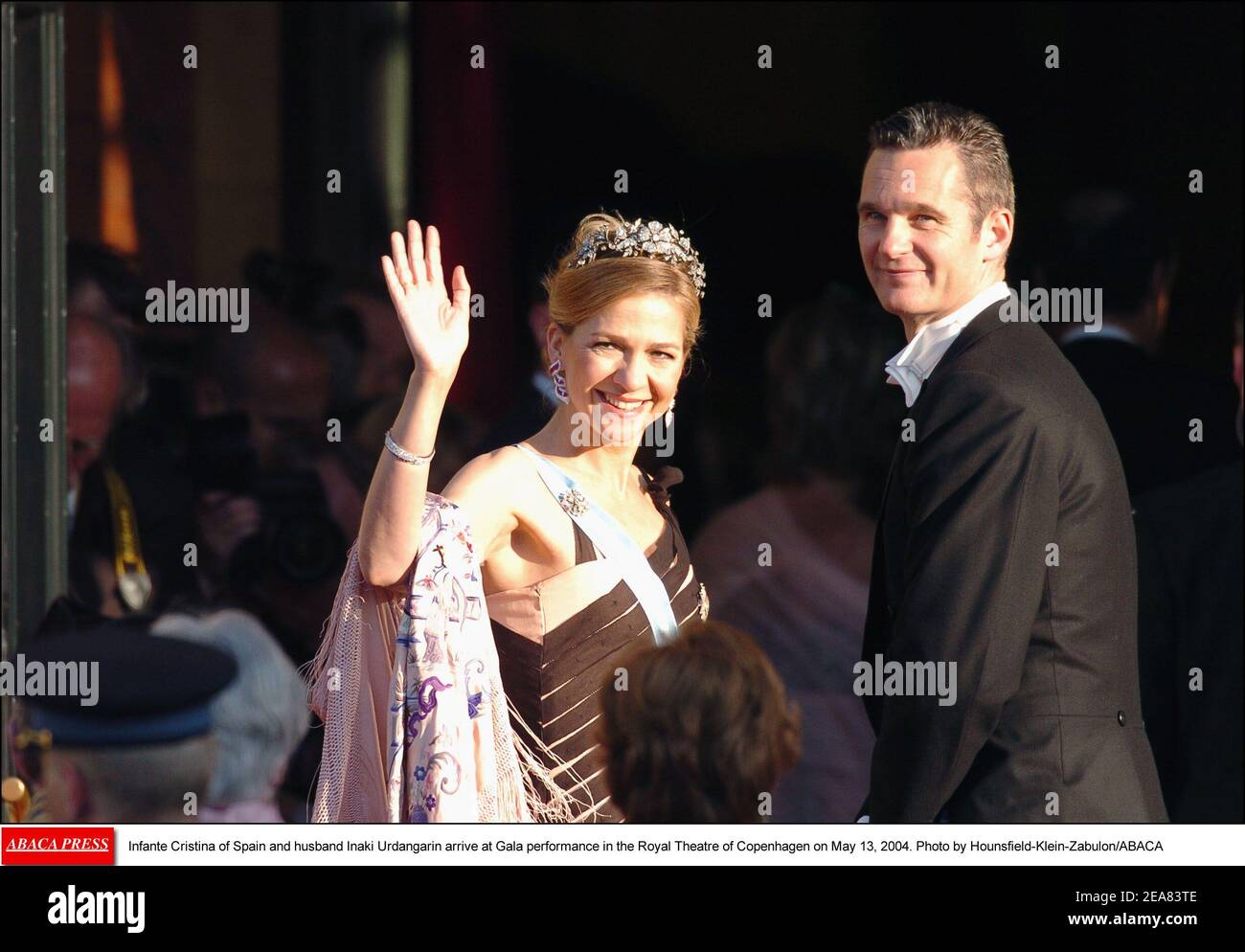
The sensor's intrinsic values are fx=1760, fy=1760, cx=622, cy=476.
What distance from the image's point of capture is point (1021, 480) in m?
2.86

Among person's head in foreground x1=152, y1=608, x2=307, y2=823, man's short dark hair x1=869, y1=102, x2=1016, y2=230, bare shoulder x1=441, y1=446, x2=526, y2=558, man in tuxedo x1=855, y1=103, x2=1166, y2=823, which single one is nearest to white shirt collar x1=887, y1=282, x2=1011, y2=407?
man in tuxedo x1=855, y1=103, x2=1166, y2=823

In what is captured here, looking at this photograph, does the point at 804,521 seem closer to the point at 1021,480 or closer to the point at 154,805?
the point at 1021,480

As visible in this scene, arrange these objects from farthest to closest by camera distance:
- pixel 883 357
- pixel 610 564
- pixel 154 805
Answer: pixel 883 357, pixel 610 564, pixel 154 805

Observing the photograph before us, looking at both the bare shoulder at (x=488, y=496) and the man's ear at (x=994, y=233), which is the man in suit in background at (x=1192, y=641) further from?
the bare shoulder at (x=488, y=496)

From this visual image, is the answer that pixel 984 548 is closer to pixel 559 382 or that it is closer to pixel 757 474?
pixel 559 382

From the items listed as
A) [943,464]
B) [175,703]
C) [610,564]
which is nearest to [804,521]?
[610,564]

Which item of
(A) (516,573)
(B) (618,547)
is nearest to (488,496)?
(A) (516,573)

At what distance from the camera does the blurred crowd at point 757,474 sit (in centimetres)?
448

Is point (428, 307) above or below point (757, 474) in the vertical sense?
above

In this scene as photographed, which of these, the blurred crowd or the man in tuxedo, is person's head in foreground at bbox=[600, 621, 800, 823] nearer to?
the man in tuxedo

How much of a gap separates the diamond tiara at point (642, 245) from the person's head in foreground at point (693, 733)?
2.84ft

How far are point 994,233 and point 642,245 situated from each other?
64 centimetres

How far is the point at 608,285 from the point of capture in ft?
10.6

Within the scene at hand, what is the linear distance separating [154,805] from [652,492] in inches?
44.7
